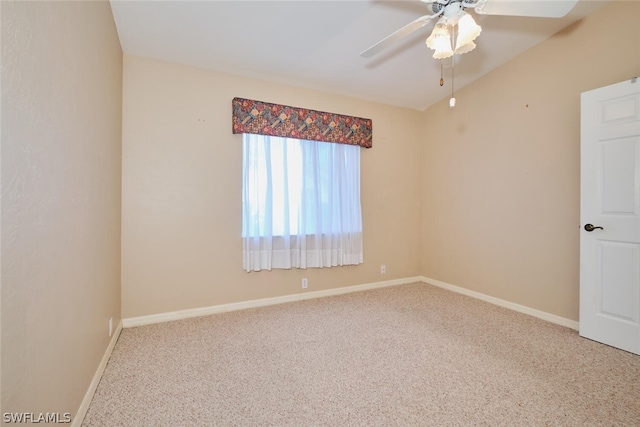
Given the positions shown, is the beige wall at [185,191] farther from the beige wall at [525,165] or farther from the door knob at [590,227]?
the door knob at [590,227]

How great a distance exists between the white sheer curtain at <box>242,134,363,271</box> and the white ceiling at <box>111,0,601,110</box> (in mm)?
769

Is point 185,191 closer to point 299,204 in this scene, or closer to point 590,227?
point 299,204

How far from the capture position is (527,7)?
67.0 inches

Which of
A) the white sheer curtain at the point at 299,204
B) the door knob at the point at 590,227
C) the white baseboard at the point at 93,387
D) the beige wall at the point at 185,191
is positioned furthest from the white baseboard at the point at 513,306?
the white baseboard at the point at 93,387

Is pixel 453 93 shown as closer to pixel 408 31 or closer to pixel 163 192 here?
pixel 408 31

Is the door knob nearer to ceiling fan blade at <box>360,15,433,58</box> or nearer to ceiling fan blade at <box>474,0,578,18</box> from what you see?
ceiling fan blade at <box>474,0,578,18</box>

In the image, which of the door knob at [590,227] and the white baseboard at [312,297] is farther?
the white baseboard at [312,297]

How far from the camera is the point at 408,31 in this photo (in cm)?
183

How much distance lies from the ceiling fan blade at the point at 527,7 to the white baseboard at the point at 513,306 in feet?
8.53

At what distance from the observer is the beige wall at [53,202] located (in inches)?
36.6

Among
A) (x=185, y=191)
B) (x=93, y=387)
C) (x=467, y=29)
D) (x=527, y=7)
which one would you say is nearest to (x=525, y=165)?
(x=527, y=7)

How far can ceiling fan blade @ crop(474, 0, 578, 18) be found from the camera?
→ 5.38ft

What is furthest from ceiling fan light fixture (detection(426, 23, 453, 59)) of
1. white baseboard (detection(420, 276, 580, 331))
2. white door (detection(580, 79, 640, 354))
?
white baseboard (detection(420, 276, 580, 331))

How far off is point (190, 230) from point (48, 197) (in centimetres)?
182
